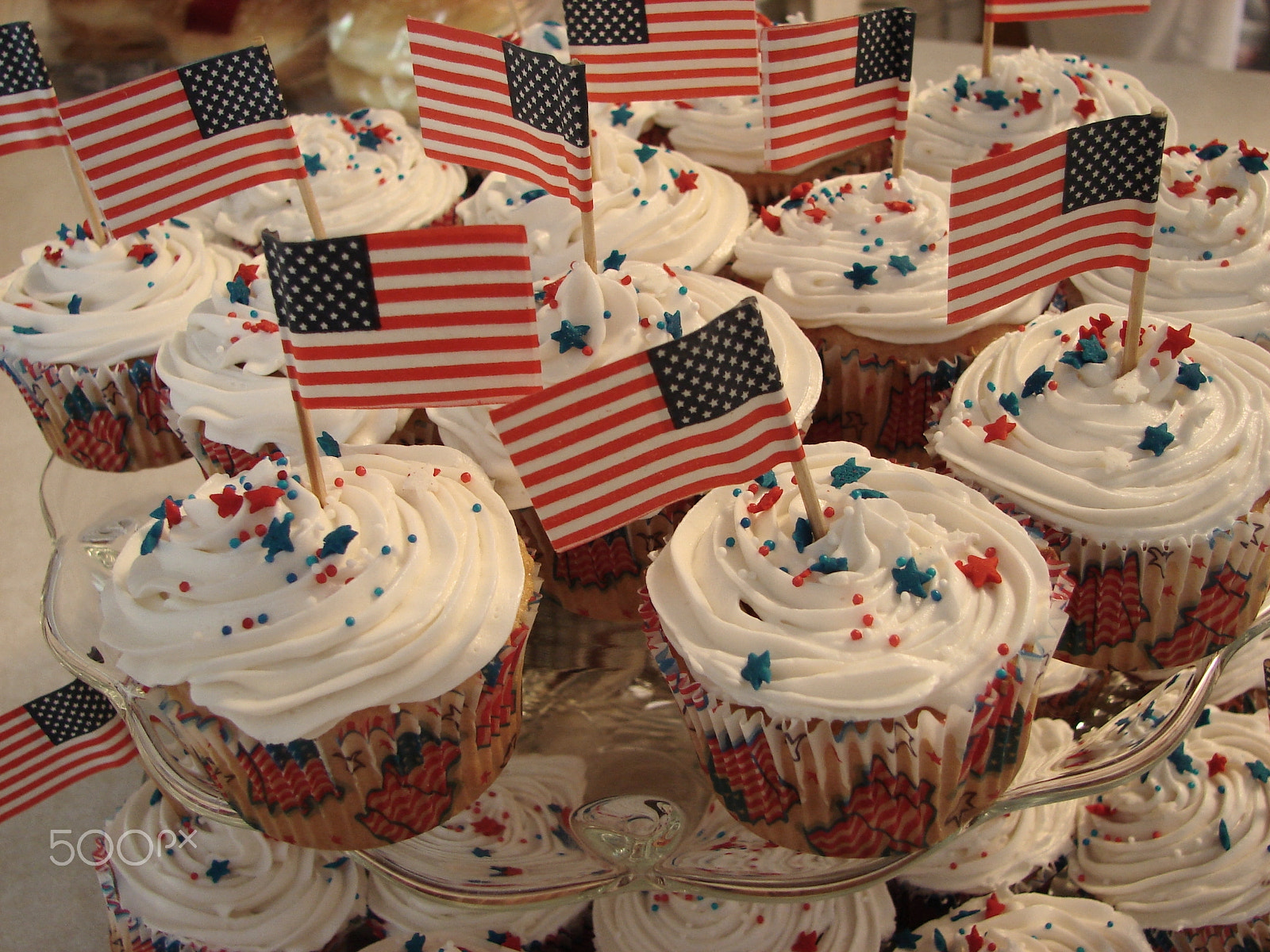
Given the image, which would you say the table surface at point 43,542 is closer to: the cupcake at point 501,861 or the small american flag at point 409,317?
the cupcake at point 501,861

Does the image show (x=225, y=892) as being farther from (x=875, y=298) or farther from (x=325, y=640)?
(x=875, y=298)

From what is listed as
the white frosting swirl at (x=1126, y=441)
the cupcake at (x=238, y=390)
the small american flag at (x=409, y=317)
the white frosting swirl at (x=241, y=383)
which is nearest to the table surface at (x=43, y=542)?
the cupcake at (x=238, y=390)

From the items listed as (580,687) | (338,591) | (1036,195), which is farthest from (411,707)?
(1036,195)

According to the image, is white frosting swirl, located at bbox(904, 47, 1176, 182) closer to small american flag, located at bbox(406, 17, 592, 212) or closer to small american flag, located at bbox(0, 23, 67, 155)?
small american flag, located at bbox(406, 17, 592, 212)

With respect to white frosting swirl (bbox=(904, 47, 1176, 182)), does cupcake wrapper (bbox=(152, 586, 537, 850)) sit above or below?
below

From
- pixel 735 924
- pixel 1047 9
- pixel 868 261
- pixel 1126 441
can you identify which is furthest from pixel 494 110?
pixel 735 924

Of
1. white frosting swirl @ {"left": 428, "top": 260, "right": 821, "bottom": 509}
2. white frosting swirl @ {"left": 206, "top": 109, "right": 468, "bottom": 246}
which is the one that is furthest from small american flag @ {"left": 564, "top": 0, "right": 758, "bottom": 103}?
white frosting swirl @ {"left": 206, "top": 109, "right": 468, "bottom": 246}

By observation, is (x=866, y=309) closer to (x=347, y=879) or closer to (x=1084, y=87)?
Result: (x=1084, y=87)
